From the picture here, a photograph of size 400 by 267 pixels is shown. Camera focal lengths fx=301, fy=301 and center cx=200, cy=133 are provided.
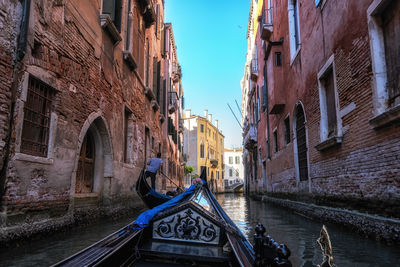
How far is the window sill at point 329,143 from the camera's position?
14.6 feet

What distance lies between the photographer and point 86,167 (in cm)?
535

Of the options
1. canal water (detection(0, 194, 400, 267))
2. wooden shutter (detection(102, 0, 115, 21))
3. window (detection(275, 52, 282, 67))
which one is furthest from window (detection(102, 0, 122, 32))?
window (detection(275, 52, 282, 67))

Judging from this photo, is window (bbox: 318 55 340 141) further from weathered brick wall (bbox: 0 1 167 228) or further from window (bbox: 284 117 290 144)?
weathered brick wall (bbox: 0 1 167 228)

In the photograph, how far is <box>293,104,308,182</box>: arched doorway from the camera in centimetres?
674

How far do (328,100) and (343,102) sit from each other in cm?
93

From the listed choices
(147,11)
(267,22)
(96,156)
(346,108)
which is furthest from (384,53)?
(267,22)

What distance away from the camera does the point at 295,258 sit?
2781mm

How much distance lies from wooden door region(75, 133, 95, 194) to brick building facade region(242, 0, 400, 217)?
4.10m

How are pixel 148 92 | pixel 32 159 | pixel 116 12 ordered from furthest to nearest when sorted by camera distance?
pixel 148 92
pixel 116 12
pixel 32 159

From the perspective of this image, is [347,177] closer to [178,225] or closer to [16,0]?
[178,225]

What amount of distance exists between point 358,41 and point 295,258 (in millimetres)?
2860

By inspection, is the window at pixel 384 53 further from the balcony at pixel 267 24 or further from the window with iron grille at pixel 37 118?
the balcony at pixel 267 24

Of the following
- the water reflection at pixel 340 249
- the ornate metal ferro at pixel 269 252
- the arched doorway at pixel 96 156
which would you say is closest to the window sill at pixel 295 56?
the water reflection at pixel 340 249

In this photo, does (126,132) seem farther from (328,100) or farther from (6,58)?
(328,100)
